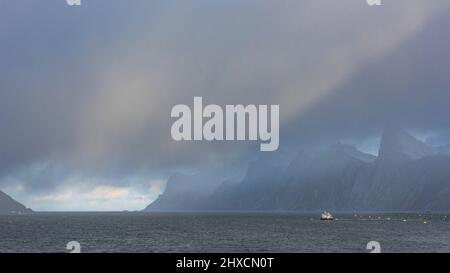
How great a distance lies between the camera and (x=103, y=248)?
118 metres

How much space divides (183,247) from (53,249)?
30481 millimetres
